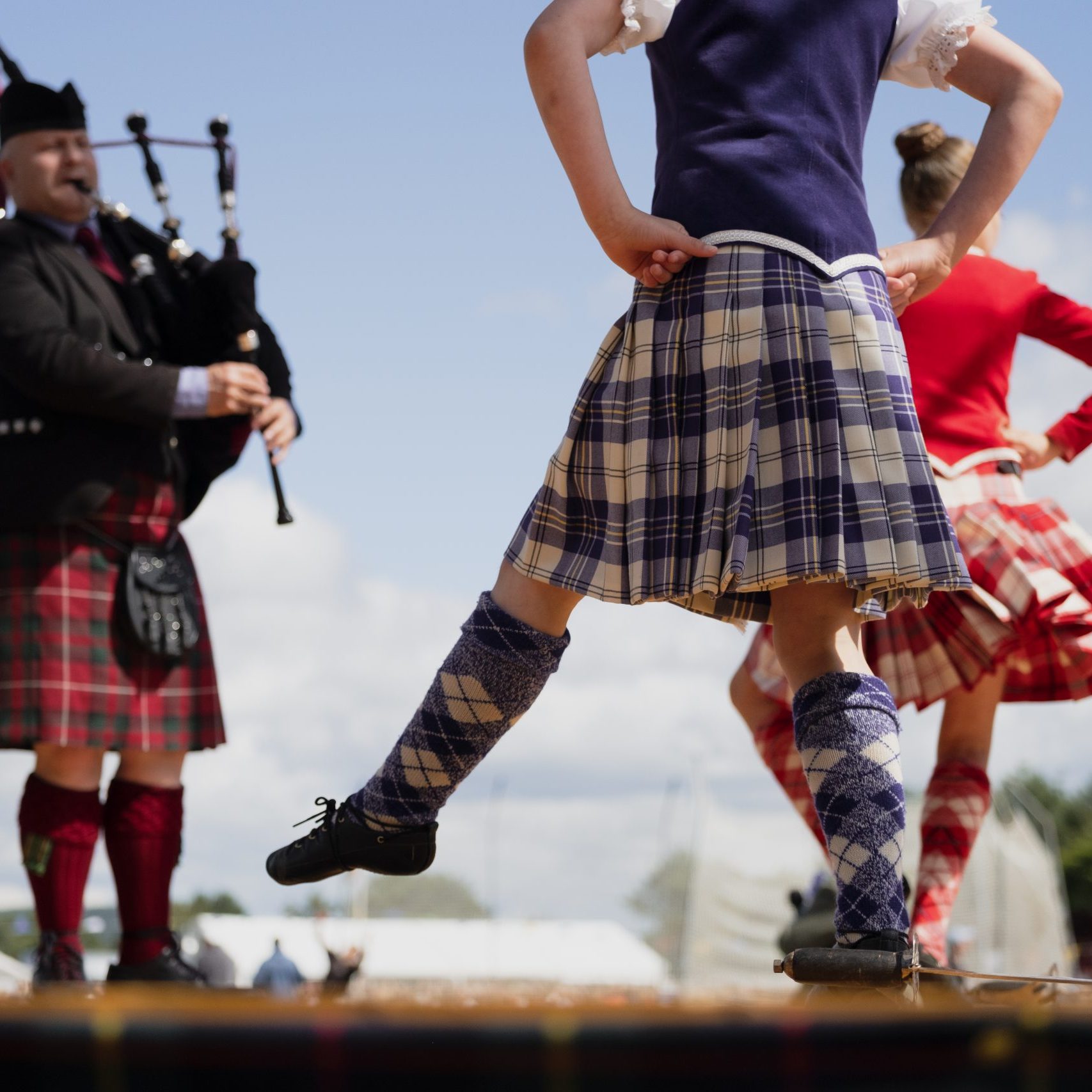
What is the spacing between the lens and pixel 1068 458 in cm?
355

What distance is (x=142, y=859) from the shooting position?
3039 millimetres

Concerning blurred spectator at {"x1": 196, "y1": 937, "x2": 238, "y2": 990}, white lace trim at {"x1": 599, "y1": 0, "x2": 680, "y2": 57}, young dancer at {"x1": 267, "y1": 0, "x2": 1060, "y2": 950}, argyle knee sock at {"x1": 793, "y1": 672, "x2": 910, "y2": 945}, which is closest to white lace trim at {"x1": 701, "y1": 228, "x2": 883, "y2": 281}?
young dancer at {"x1": 267, "y1": 0, "x2": 1060, "y2": 950}

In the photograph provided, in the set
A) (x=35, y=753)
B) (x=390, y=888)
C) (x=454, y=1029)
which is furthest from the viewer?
(x=390, y=888)

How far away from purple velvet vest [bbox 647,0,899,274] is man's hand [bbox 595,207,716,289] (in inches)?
2.2

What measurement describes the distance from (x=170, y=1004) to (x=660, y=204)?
63.3 inches

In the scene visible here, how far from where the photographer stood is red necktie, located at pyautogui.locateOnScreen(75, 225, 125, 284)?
342cm

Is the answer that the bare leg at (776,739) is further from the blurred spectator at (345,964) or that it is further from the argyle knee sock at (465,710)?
the blurred spectator at (345,964)

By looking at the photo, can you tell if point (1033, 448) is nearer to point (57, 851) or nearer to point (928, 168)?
point (928, 168)

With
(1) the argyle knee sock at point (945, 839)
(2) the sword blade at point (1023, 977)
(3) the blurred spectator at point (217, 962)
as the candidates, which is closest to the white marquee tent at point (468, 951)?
(3) the blurred spectator at point (217, 962)

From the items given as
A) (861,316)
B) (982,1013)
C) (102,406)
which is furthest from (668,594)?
(102,406)

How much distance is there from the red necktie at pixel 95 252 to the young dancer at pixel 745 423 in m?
1.75

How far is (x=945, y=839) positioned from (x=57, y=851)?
1.91m

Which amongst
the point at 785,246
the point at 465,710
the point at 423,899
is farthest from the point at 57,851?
the point at 423,899

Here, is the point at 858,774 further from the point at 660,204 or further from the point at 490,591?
the point at 660,204
